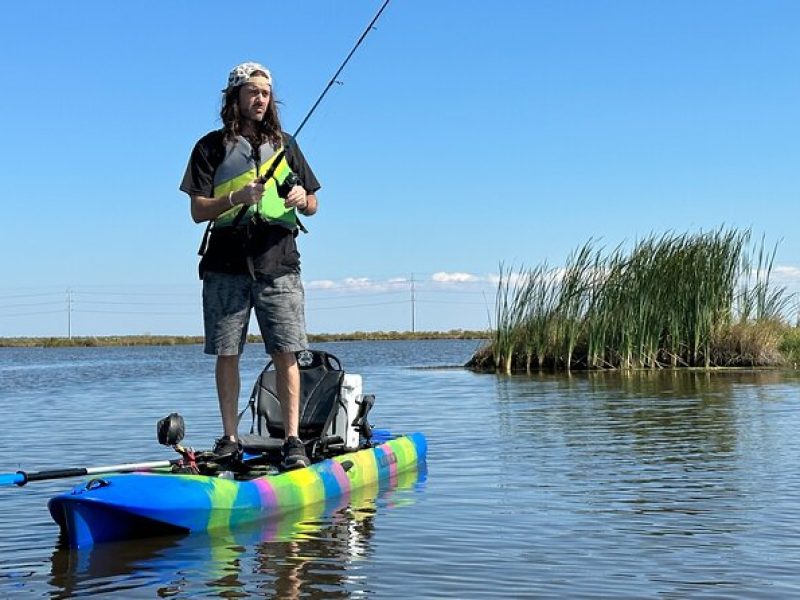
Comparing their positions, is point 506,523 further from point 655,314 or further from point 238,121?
point 655,314

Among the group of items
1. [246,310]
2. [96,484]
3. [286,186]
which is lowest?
[96,484]

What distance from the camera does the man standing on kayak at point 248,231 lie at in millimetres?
7172

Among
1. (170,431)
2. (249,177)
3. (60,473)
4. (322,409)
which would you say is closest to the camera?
(60,473)

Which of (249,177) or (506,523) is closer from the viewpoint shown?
(506,523)

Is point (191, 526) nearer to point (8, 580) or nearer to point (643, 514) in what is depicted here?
point (8, 580)

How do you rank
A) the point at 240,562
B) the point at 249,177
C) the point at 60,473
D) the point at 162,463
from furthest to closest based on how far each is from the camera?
1. the point at 162,463
2. the point at 249,177
3. the point at 60,473
4. the point at 240,562

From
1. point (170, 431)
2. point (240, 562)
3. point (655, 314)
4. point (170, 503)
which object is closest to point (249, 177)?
point (170, 431)

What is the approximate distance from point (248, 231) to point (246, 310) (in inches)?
20.1

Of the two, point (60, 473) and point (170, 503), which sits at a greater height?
point (60, 473)

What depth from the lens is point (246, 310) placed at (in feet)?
24.1

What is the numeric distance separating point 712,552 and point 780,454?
4152 millimetres

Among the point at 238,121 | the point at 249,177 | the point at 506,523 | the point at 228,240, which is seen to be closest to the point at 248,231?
the point at 228,240

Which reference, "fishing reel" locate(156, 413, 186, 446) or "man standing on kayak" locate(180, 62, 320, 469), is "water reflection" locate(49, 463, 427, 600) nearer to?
"fishing reel" locate(156, 413, 186, 446)

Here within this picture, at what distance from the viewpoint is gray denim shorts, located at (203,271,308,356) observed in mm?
7277
